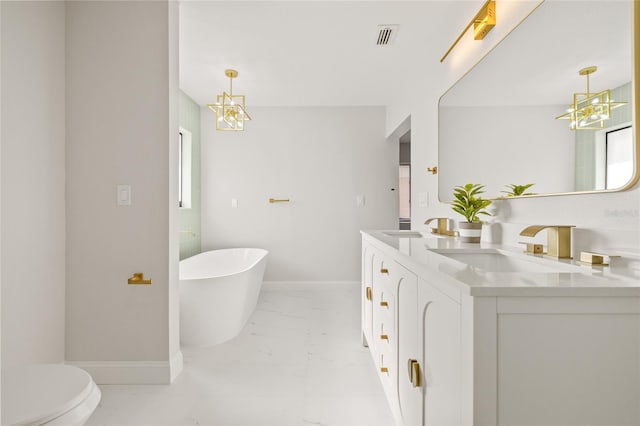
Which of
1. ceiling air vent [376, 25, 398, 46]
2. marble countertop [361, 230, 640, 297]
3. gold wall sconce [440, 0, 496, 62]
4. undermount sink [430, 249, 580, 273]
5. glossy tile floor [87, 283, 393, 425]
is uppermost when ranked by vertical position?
ceiling air vent [376, 25, 398, 46]

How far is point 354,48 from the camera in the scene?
2.47 meters

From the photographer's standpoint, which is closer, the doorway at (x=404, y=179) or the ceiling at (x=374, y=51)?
the ceiling at (x=374, y=51)

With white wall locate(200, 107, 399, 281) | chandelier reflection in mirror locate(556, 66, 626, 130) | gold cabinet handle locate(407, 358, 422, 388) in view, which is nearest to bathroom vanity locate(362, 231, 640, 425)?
gold cabinet handle locate(407, 358, 422, 388)

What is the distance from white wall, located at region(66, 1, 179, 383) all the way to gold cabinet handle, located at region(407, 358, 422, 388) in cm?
142

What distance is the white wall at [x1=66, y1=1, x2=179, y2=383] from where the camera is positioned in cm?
186

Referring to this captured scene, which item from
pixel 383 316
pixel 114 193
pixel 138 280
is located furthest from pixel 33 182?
pixel 383 316

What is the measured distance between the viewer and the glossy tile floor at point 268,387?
60.5 inches

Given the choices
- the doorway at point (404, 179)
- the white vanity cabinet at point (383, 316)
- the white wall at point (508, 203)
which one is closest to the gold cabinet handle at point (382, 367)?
the white vanity cabinet at point (383, 316)

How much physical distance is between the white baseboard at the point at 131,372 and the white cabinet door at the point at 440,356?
5.00 feet

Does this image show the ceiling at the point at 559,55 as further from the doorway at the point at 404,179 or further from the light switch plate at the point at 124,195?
the doorway at the point at 404,179

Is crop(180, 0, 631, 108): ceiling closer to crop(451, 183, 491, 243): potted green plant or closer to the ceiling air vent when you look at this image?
the ceiling air vent

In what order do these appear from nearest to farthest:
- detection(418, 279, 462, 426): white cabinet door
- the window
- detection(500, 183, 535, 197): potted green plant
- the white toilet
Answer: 1. detection(418, 279, 462, 426): white cabinet door
2. the white toilet
3. detection(500, 183, 535, 197): potted green plant
4. the window

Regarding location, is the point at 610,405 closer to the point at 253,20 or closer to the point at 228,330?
the point at 228,330

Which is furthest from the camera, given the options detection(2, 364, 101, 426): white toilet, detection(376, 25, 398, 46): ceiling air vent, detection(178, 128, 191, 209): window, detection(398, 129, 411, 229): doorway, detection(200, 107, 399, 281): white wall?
detection(398, 129, 411, 229): doorway
